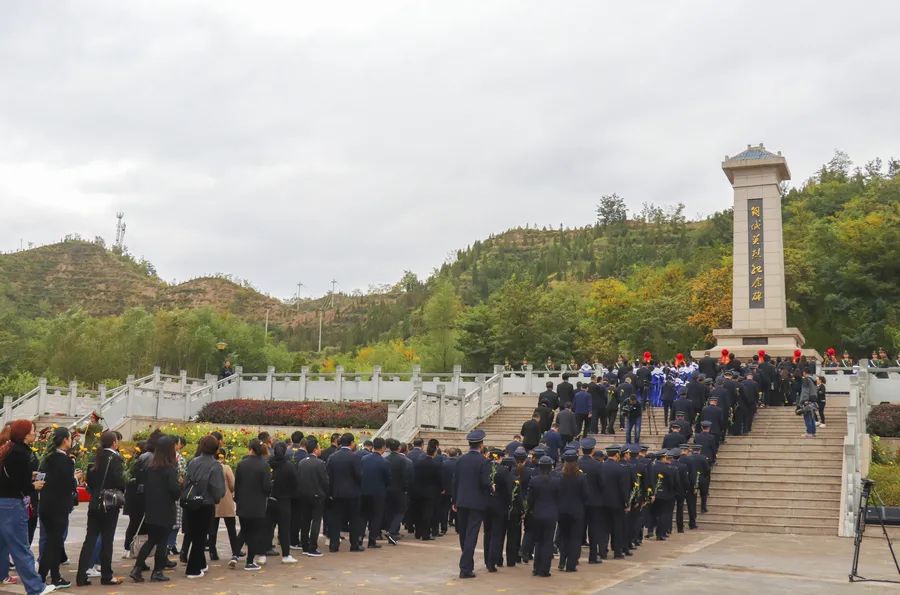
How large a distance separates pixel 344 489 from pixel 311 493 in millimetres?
681

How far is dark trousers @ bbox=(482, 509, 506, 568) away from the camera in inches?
399

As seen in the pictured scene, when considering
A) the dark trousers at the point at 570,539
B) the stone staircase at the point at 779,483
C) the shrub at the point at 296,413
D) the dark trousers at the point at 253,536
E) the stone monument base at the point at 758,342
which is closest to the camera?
the dark trousers at the point at 253,536

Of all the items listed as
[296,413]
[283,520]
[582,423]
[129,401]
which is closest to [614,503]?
[283,520]

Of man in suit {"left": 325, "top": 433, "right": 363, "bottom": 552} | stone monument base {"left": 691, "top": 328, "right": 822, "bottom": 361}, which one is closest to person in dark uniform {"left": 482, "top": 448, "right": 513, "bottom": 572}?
man in suit {"left": 325, "top": 433, "right": 363, "bottom": 552}

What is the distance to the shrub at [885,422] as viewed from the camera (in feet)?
62.5

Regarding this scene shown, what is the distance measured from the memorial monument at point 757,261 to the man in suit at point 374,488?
62.0ft

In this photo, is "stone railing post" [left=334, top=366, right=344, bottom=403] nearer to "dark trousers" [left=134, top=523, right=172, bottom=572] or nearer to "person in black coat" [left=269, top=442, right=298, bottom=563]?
"person in black coat" [left=269, top=442, right=298, bottom=563]

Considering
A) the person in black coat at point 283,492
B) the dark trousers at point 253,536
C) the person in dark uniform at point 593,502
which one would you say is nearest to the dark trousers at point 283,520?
the person in black coat at point 283,492

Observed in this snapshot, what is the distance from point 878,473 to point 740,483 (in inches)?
105

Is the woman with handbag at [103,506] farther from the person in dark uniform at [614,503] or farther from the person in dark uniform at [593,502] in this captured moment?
the person in dark uniform at [614,503]

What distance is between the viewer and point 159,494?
339 inches

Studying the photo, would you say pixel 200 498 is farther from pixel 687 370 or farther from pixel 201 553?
pixel 687 370

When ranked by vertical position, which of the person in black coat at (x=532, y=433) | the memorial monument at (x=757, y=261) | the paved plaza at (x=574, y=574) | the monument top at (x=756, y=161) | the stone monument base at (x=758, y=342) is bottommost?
the paved plaza at (x=574, y=574)

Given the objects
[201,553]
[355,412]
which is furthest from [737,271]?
[201,553]
